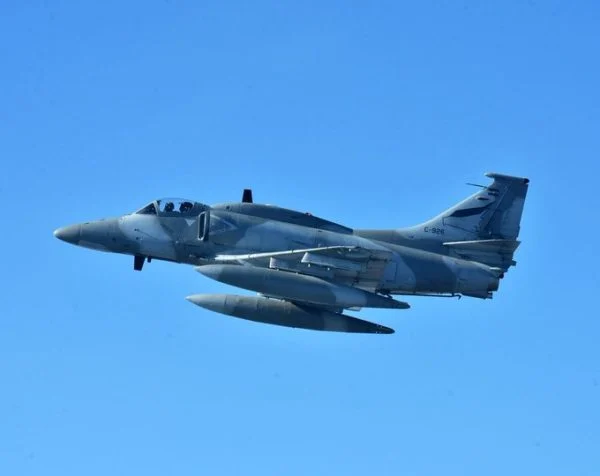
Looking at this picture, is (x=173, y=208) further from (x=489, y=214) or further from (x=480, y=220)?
(x=489, y=214)

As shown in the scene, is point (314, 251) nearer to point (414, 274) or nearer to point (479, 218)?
point (414, 274)

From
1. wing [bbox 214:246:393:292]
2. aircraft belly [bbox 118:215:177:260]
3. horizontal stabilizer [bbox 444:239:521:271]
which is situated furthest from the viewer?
horizontal stabilizer [bbox 444:239:521:271]

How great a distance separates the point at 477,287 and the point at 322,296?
4741mm

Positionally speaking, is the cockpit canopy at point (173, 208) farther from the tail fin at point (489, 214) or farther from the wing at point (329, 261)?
the tail fin at point (489, 214)

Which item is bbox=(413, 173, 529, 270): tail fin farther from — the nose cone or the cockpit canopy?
the nose cone

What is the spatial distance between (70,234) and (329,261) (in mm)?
7652

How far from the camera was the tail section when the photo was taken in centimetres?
3153

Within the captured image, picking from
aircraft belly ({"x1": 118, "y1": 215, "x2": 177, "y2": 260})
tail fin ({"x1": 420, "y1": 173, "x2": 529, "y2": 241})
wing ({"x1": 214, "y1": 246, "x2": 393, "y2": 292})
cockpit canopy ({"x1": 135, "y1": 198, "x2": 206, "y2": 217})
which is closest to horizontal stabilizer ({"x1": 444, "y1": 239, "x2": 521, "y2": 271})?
tail fin ({"x1": 420, "y1": 173, "x2": 529, "y2": 241})

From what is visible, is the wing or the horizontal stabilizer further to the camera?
the horizontal stabilizer

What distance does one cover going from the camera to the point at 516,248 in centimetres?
3091

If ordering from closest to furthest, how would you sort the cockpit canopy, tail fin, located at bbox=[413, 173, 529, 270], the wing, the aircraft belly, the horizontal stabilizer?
the wing → the aircraft belly → the cockpit canopy → the horizontal stabilizer → tail fin, located at bbox=[413, 173, 529, 270]

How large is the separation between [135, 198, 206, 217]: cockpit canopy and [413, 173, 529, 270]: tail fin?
674 centimetres

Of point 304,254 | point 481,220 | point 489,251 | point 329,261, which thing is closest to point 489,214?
point 481,220

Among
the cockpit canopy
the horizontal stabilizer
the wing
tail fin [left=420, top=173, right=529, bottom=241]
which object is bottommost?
the wing
